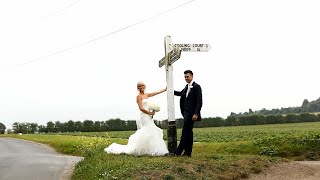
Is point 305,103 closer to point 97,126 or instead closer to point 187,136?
point 97,126

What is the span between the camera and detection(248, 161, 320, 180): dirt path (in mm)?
10250

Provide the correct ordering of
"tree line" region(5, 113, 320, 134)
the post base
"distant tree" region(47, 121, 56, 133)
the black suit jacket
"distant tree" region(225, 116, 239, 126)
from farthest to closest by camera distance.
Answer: "distant tree" region(225, 116, 239, 126) → "distant tree" region(47, 121, 56, 133) → "tree line" region(5, 113, 320, 134) → the post base → the black suit jacket

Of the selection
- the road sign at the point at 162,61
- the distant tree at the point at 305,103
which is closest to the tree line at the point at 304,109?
the distant tree at the point at 305,103

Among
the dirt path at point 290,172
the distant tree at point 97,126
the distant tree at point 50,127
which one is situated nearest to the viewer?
the dirt path at point 290,172

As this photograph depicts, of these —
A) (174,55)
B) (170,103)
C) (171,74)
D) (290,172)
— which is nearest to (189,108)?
(170,103)

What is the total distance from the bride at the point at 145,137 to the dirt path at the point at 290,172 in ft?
9.31

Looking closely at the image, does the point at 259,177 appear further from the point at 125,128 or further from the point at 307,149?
the point at 125,128

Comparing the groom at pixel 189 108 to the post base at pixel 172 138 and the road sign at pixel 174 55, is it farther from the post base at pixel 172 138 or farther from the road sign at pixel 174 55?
the road sign at pixel 174 55

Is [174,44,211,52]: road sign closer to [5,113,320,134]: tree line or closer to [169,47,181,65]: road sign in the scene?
[169,47,181,65]: road sign

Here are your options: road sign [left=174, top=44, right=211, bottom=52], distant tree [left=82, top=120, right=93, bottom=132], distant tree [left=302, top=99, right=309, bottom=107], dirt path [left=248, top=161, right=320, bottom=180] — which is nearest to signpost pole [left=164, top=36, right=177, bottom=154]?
road sign [left=174, top=44, right=211, bottom=52]

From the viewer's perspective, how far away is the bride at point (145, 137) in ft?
38.9

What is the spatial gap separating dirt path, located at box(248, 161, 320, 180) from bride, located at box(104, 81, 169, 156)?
9.31ft

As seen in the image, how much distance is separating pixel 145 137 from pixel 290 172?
155 inches

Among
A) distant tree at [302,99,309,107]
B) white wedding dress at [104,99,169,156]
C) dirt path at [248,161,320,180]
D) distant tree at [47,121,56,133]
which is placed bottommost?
dirt path at [248,161,320,180]
